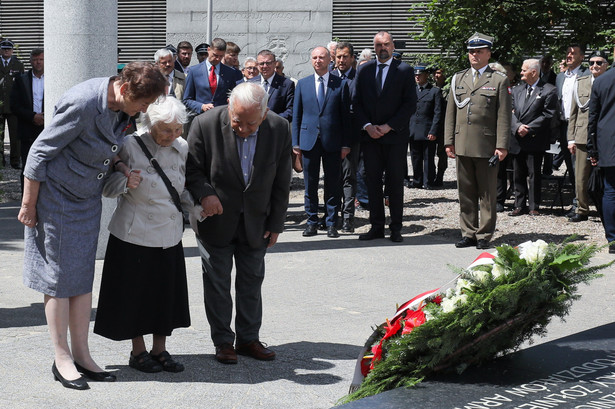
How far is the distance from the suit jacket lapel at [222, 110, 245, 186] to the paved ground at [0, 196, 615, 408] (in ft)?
4.17

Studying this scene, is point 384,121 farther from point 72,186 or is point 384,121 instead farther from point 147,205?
point 72,186

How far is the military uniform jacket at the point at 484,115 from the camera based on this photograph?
10.3 meters

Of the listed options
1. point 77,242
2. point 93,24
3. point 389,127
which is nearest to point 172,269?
point 77,242

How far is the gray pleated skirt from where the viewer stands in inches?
209

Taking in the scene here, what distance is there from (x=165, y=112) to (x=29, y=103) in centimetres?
974

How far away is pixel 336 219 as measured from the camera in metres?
11.2

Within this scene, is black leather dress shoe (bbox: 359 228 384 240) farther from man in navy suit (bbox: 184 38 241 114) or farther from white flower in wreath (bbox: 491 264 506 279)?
white flower in wreath (bbox: 491 264 506 279)

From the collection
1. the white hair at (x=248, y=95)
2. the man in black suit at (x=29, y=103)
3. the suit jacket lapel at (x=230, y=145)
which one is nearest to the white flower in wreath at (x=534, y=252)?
the white hair at (x=248, y=95)

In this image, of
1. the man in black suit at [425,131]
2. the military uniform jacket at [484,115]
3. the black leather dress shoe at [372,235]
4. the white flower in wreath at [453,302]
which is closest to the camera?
the white flower in wreath at [453,302]

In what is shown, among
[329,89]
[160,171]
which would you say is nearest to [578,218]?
[329,89]

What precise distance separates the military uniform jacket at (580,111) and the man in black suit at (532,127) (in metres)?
0.45

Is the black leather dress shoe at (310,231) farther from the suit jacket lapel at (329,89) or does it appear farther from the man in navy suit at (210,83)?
the man in navy suit at (210,83)

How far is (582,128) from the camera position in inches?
476

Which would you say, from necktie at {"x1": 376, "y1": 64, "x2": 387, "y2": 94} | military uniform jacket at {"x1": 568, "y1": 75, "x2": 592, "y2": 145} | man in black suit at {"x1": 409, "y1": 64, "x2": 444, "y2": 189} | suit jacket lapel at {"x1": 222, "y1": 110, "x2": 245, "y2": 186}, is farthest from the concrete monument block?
suit jacket lapel at {"x1": 222, "y1": 110, "x2": 245, "y2": 186}
